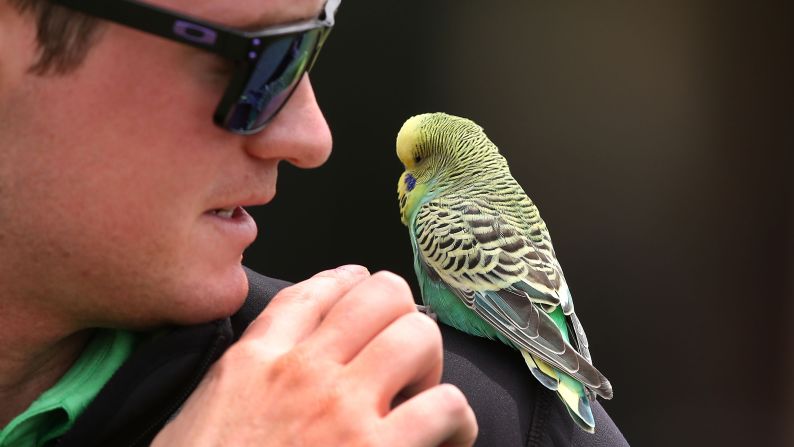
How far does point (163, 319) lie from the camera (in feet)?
3.36

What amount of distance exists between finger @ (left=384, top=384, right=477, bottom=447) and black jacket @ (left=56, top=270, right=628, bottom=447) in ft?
0.80

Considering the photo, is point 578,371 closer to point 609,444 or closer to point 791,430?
point 609,444

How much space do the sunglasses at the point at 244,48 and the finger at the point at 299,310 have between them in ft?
0.58

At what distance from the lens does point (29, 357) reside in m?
1.06

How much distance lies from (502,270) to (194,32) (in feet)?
3.22

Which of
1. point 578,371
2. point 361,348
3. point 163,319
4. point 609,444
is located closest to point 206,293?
point 163,319

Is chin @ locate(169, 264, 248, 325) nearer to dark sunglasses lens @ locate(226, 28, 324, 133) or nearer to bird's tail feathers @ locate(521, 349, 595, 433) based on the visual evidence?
dark sunglasses lens @ locate(226, 28, 324, 133)

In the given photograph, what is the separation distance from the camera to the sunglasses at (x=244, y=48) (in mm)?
914

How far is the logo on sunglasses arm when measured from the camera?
0.91 meters

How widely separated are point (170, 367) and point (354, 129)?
2297 mm

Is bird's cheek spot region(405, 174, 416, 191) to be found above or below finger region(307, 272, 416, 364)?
below

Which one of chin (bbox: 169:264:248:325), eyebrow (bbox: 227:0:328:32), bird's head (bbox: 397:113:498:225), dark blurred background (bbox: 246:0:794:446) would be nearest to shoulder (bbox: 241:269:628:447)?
chin (bbox: 169:264:248:325)

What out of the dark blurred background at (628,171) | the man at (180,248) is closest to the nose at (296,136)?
the man at (180,248)

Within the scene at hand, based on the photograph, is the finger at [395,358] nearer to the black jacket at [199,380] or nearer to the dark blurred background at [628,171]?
the black jacket at [199,380]
